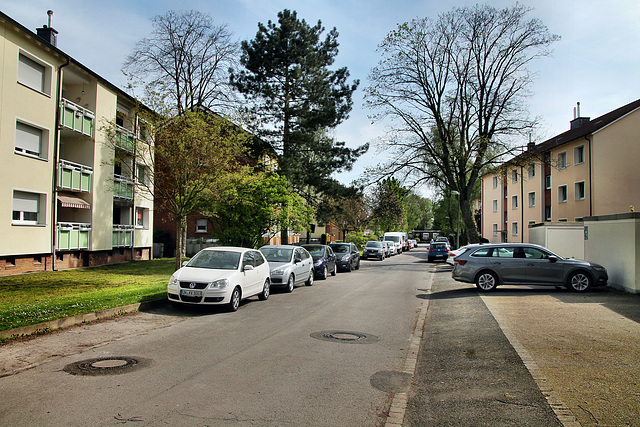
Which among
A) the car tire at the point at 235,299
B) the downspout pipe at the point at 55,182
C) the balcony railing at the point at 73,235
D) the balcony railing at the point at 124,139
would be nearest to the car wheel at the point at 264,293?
the car tire at the point at 235,299

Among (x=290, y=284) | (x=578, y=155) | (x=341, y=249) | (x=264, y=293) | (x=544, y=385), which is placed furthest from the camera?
(x=578, y=155)

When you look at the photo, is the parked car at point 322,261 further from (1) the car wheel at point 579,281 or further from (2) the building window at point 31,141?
(2) the building window at point 31,141

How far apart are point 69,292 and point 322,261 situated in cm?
1072

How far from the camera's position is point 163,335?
8289mm

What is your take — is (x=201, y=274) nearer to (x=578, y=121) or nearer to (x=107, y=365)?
(x=107, y=365)

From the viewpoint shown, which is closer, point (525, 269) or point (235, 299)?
point (235, 299)

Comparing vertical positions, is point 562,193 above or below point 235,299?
above

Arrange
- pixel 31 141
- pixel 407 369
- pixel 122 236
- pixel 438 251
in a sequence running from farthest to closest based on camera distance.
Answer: pixel 438 251
pixel 122 236
pixel 31 141
pixel 407 369

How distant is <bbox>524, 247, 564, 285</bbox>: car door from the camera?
14.1m

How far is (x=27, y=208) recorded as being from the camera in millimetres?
18750

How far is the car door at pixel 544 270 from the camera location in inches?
554

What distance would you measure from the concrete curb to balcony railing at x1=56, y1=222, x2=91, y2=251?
11455mm

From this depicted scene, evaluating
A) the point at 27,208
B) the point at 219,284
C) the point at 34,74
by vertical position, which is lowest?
the point at 219,284

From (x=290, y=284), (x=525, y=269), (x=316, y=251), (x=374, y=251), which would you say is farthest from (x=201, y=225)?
(x=525, y=269)
